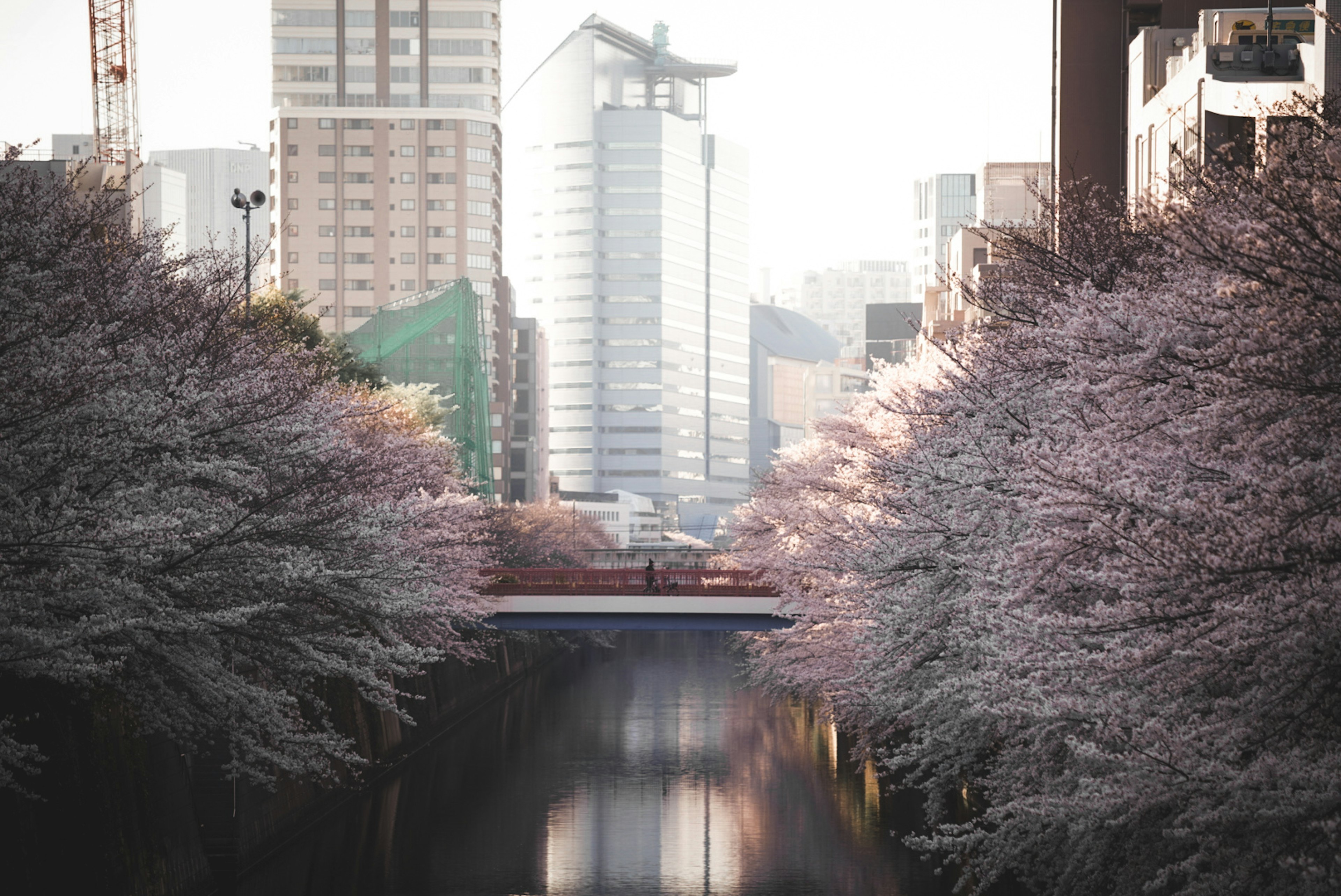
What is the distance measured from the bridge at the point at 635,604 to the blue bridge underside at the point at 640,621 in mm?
23

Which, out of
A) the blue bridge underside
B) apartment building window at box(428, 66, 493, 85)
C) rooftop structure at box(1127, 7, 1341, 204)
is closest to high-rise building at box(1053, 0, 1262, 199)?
rooftop structure at box(1127, 7, 1341, 204)

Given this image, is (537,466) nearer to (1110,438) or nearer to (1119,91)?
(1119,91)

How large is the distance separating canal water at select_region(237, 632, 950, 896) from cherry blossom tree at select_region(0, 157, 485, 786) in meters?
4.91

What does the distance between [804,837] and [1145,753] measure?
26.3m

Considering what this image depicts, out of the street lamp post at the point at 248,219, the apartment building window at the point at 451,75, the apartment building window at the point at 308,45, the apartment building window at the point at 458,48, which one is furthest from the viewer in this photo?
the apartment building window at the point at 458,48

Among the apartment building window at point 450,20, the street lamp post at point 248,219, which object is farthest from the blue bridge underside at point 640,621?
the apartment building window at point 450,20

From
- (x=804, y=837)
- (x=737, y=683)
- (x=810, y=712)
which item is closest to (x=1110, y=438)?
(x=804, y=837)

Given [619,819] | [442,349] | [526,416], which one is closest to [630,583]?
[619,819]

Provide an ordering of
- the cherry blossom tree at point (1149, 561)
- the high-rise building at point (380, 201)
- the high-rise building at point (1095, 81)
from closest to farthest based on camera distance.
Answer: the cherry blossom tree at point (1149, 561)
the high-rise building at point (1095, 81)
the high-rise building at point (380, 201)

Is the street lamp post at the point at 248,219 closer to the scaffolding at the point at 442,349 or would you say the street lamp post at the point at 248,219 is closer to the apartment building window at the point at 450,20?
the scaffolding at the point at 442,349

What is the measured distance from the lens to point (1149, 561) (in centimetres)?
1633

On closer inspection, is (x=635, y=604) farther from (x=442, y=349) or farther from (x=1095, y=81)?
(x=442, y=349)

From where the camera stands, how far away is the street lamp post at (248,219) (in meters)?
37.8

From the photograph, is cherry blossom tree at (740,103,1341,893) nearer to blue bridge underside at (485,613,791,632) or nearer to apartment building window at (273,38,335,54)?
blue bridge underside at (485,613,791,632)
